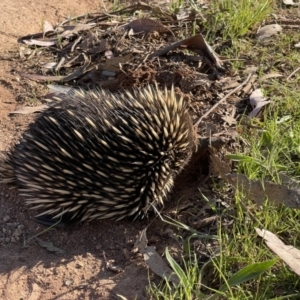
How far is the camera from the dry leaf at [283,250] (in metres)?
2.18

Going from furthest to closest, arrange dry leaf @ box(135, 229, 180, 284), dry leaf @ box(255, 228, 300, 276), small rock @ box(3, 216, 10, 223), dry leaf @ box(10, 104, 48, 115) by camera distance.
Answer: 1. dry leaf @ box(10, 104, 48, 115)
2. small rock @ box(3, 216, 10, 223)
3. dry leaf @ box(135, 229, 180, 284)
4. dry leaf @ box(255, 228, 300, 276)

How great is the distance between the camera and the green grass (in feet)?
7.15

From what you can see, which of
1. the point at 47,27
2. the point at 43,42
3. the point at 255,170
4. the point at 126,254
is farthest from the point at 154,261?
the point at 47,27

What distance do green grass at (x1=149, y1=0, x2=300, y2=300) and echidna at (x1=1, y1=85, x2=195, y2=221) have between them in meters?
0.40

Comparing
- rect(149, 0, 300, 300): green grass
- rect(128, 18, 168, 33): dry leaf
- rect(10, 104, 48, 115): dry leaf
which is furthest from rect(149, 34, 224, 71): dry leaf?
rect(10, 104, 48, 115): dry leaf

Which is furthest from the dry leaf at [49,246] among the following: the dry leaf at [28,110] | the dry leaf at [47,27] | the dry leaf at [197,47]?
the dry leaf at [47,27]

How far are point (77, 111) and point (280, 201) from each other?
108 centimetres

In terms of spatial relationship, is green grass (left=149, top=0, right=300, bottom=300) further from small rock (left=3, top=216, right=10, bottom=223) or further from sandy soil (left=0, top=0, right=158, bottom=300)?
small rock (left=3, top=216, right=10, bottom=223)

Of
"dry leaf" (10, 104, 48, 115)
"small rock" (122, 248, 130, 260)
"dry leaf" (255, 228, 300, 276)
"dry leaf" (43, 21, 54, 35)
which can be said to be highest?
"dry leaf" (255, 228, 300, 276)

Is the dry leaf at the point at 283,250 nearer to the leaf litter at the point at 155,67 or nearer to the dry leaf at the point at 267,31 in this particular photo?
the leaf litter at the point at 155,67

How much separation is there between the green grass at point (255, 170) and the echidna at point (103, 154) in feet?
1.32

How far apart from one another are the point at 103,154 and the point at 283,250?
980mm

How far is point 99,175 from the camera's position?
2684 mm

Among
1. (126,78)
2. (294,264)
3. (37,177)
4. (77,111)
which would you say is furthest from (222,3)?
(294,264)
